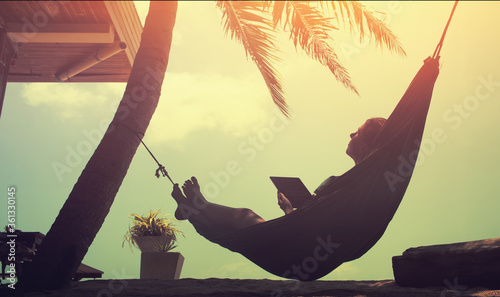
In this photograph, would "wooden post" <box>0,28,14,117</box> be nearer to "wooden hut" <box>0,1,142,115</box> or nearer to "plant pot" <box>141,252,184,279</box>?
"wooden hut" <box>0,1,142,115</box>

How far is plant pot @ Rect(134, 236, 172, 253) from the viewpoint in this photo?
536 cm

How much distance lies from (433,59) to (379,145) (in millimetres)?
852

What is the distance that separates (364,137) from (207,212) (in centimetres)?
142

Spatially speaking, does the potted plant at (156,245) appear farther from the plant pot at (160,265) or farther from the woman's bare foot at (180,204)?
the woman's bare foot at (180,204)

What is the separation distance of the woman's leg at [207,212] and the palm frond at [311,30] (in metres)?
2.25

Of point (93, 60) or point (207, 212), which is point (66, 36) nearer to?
point (93, 60)

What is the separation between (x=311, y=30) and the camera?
4723mm

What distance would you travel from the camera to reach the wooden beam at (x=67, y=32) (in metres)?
4.47

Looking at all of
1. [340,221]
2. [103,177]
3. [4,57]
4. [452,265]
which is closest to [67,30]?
[4,57]

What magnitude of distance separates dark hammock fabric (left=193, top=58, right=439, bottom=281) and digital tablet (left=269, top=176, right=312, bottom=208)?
28 cm

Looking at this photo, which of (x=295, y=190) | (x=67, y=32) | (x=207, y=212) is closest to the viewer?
(x=207, y=212)

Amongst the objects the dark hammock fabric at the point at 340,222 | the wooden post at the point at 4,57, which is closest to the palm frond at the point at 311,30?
the dark hammock fabric at the point at 340,222

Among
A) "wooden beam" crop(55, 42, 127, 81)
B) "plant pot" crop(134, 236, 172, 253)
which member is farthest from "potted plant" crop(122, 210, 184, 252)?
"wooden beam" crop(55, 42, 127, 81)

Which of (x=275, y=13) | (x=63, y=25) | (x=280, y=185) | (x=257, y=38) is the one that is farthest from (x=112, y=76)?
(x=280, y=185)
